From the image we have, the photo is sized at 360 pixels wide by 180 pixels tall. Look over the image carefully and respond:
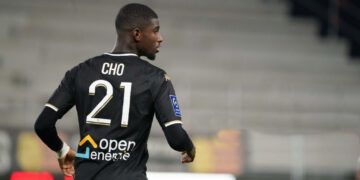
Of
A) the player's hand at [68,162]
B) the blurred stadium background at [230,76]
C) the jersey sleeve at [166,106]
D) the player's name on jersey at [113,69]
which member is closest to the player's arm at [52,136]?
the player's hand at [68,162]

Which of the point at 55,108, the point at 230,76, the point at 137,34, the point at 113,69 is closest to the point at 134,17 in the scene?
the point at 137,34

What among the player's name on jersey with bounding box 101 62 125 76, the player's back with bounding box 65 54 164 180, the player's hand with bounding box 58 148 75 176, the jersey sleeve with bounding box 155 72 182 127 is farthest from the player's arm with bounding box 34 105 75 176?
the jersey sleeve with bounding box 155 72 182 127

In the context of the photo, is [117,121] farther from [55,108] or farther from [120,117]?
[55,108]

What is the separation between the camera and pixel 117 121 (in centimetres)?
340

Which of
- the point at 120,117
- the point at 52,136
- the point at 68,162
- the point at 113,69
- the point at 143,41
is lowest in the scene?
the point at 68,162

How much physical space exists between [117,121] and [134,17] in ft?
1.38

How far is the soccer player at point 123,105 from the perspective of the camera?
3395 mm

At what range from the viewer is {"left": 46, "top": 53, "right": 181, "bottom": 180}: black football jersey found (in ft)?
11.1

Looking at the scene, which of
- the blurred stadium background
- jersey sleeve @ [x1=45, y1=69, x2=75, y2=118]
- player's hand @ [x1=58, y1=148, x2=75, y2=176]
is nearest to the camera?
jersey sleeve @ [x1=45, y1=69, x2=75, y2=118]

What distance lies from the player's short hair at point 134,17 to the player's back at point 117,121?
162 mm

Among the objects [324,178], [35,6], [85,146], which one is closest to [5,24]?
[35,6]

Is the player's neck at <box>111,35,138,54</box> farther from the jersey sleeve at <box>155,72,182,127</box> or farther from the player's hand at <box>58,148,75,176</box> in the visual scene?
the player's hand at <box>58,148,75,176</box>

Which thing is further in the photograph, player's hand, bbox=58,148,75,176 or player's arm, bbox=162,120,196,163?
player's hand, bbox=58,148,75,176

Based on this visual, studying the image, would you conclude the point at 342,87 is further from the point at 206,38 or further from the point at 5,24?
the point at 5,24
